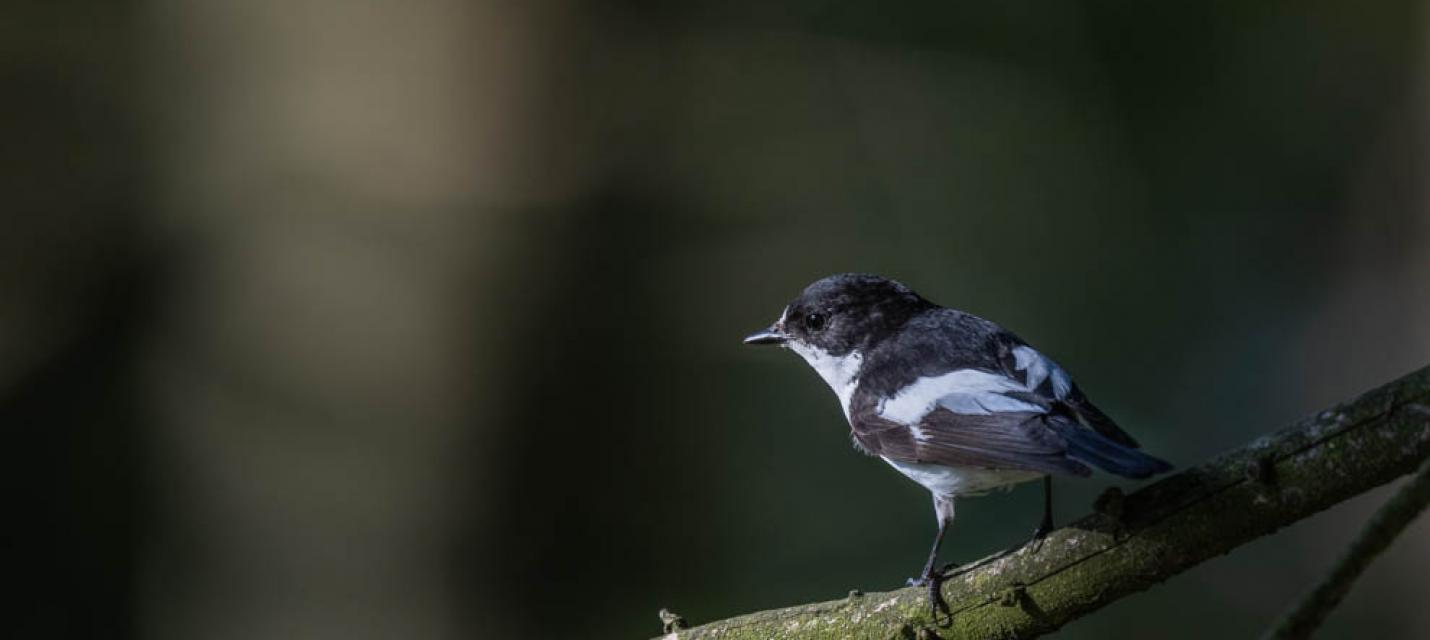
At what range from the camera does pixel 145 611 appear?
5.76 metres

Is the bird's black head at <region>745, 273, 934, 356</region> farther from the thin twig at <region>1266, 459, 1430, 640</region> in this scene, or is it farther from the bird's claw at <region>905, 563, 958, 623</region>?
the thin twig at <region>1266, 459, 1430, 640</region>

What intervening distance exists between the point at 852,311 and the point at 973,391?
2.22ft

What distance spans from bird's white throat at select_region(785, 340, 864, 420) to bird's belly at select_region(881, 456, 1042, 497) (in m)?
0.40

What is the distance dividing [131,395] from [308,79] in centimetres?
168

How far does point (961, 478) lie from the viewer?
2.64 metres

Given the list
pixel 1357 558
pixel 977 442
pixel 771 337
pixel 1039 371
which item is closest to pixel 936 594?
pixel 977 442

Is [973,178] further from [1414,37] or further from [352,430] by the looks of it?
[352,430]

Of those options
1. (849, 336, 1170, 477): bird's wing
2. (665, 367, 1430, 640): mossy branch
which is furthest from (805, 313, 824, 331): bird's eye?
(665, 367, 1430, 640): mossy branch

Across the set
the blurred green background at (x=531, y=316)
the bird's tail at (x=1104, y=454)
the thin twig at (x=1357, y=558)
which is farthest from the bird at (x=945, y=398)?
the blurred green background at (x=531, y=316)

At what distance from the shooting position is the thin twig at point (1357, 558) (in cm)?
165

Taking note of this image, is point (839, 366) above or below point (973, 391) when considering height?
below

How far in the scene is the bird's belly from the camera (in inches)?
100

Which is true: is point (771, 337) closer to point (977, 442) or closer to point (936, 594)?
point (977, 442)

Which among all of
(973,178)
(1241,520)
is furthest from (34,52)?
(1241,520)
